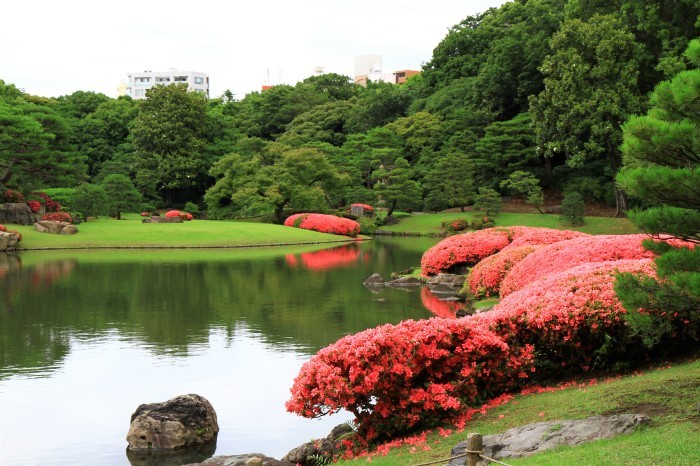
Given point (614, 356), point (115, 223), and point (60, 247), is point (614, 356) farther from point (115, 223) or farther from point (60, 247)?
point (115, 223)

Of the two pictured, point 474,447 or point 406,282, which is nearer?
point 474,447

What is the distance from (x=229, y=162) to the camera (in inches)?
2079

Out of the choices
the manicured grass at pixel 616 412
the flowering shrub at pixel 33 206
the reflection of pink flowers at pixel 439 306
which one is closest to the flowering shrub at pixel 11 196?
the flowering shrub at pixel 33 206

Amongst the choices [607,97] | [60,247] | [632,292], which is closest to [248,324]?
[632,292]

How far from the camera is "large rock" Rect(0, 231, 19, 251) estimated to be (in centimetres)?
3406

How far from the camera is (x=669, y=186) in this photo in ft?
23.1

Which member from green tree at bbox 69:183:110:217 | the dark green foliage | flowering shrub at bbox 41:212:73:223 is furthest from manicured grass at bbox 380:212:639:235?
flowering shrub at bbox 41:212:73:223

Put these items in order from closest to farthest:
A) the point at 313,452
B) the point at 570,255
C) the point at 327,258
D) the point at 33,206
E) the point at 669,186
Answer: the point at 669,186 < the point at 313,452 < the point at 570,255 < the point at 327,258 < the point at 33,206

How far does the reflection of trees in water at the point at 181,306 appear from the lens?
15.1 m

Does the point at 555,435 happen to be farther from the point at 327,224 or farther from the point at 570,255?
the point at 327,224

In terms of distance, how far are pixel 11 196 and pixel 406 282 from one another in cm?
2497

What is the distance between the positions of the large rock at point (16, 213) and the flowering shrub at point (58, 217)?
0.80m

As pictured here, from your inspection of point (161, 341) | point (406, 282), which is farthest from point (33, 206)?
point (161, 341)

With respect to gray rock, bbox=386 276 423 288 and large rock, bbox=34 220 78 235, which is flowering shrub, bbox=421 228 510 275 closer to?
gray rock, bbox=386 276 423 288
